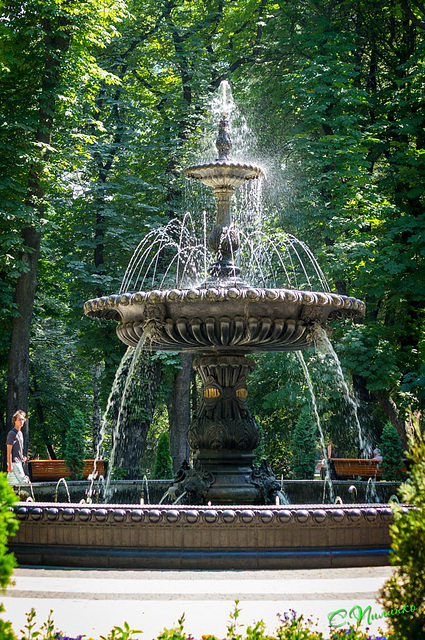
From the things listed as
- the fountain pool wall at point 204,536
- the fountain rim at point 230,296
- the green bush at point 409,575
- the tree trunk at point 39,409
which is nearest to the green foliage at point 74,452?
the tree trunk at point 39,409

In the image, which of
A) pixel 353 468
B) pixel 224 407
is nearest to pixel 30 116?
pixel 353 468

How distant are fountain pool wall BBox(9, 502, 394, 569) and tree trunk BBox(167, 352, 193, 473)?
14.5 meters

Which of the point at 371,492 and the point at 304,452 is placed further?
the point at 304,452

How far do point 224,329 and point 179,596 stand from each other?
3736 mm

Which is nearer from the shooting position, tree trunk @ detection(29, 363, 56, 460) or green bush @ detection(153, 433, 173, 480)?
green bush @ detection(153, 433, 173, 480)

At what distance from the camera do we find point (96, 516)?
7.78 metres

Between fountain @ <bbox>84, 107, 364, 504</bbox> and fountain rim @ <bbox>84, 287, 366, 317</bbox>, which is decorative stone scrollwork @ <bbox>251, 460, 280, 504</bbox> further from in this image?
fountain rim @ <bbox>84, 287, 366, 317</bbox>

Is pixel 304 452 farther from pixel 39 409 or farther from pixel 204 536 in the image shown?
pixel 39 409

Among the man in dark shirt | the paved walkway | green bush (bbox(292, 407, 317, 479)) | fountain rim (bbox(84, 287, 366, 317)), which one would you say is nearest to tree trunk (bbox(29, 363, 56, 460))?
green bush (bbox(292, 407, 317, 479))

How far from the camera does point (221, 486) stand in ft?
33.6

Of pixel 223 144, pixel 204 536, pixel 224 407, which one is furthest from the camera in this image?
pixel 223 144

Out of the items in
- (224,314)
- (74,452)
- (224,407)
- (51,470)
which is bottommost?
(51,470)

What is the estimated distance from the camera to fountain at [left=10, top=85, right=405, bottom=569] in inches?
302

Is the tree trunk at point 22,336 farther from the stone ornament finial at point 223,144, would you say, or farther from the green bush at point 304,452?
the stone ornament finial at point 223,144
